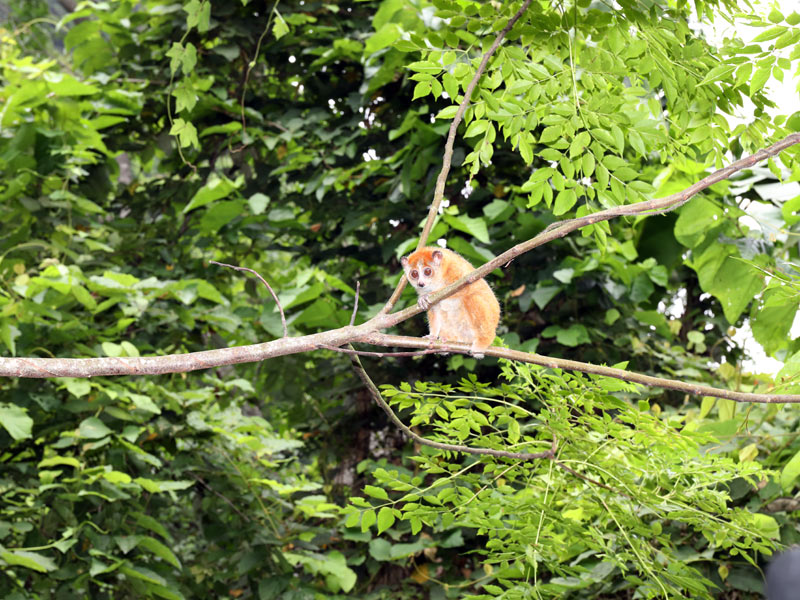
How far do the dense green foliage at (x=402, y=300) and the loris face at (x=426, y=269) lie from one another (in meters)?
0.36

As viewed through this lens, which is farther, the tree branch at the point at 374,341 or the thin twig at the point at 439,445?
the thin twig at the point at 439,445

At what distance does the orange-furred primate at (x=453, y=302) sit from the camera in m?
2.34

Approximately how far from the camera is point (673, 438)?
78.9 inches

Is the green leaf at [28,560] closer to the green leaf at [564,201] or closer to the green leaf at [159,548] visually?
the green leaf at [159,548]

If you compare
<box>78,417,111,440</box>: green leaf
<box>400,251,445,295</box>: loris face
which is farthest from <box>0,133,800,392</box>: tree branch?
<box>78,417,111,440</box>: green leaf

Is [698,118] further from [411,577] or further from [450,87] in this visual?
[411,577]

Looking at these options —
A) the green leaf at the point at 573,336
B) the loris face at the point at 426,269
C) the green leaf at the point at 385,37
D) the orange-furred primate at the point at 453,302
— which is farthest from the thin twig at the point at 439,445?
the green leaf at the point at 385,37

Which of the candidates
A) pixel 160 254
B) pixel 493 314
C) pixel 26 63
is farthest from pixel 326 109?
pixel 493 314

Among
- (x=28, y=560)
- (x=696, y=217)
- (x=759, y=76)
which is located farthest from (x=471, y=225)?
(x=28, y=560)

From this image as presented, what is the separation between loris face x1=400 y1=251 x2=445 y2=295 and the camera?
8.03 feet

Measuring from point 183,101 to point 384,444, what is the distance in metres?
1.83

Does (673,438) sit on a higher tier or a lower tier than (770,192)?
lower

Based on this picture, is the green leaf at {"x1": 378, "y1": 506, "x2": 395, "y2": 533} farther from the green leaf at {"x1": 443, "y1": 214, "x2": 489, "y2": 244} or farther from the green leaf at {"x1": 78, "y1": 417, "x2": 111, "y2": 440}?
the green leaf at {"x1": 78, "y1": 417, "x2": 111, "y2": 440}

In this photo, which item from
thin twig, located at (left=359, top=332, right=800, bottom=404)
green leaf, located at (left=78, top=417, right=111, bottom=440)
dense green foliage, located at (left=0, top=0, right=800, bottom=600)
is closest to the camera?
thin twig, located at (left=359, top=332, right=800, bottom=404)
